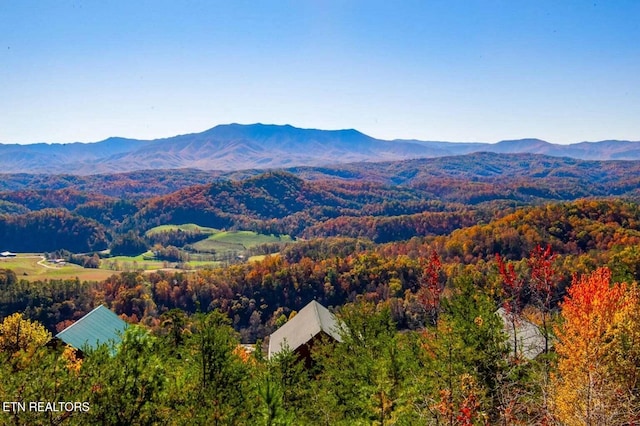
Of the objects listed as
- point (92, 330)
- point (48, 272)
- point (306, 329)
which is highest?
point (92, 330)

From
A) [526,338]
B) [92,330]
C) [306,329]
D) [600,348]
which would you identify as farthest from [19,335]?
[600,348]

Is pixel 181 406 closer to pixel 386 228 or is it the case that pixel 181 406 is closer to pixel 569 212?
pixel 569 212

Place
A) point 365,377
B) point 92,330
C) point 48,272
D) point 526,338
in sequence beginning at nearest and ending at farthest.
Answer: point 365,377, point 526,338, point 92,330, point 48,272

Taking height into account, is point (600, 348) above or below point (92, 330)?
above

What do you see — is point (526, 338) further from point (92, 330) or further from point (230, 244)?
point (230, 244)

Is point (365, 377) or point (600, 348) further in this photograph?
point (600, 348)

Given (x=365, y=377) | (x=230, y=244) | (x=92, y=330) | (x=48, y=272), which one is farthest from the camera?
(x=230, y=244)
